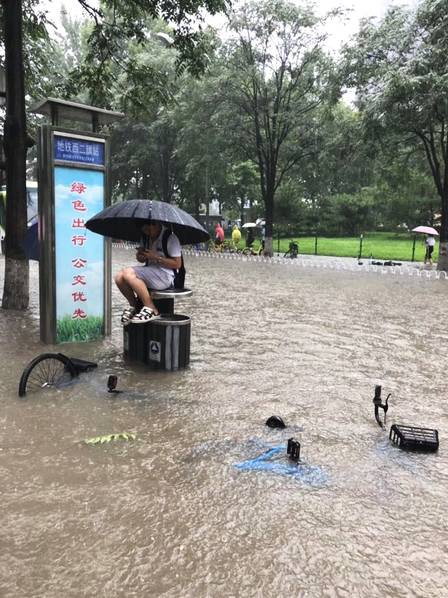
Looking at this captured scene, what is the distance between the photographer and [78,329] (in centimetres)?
737

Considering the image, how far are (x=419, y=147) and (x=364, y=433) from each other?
751 inches

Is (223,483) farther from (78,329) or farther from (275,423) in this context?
(78,329)

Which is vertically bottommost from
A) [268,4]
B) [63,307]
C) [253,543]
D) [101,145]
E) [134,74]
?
[253,543]

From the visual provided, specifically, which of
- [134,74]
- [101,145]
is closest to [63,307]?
[101,145]

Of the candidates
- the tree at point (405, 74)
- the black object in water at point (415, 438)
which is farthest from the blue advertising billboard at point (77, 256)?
the tree at point (405, 74)

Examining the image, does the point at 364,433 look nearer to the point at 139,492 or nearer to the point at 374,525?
the point at 374,525

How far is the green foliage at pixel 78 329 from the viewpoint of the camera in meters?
7.25

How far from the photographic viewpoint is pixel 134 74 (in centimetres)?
1192

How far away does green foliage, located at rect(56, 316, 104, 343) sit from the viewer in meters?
7.25

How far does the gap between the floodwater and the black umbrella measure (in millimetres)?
1508

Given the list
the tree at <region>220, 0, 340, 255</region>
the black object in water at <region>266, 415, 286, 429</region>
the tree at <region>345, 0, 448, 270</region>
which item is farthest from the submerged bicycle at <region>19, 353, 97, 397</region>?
the tree at <region>220, 0, 340, 255</region>

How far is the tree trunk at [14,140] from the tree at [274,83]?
16.2 m

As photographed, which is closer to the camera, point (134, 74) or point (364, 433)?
point (364, 433)

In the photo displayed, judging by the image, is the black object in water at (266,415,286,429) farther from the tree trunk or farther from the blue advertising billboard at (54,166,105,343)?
the tree trunk
